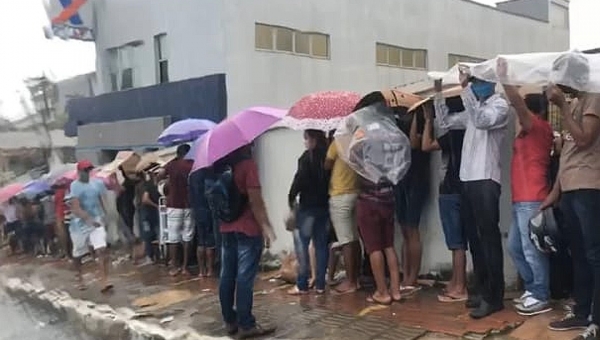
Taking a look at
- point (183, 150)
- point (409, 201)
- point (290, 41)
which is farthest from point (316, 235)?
point (290, 41)

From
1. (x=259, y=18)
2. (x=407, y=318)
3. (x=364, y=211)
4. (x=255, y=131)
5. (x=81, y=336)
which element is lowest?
(x=81, y=336)

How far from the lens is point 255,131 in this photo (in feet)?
20.1

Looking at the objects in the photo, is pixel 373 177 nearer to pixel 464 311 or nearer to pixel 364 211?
pixel 364 211

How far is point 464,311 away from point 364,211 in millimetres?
1281

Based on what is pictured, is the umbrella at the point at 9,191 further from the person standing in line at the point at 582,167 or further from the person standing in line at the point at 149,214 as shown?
the person standing in line at the point at 582,167

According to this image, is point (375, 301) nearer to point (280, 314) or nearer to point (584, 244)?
point (280, 314)

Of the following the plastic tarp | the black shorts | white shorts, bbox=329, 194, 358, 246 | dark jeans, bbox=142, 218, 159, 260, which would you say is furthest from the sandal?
the plastic tarp

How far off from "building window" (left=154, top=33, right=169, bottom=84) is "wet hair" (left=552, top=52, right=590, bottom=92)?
49.6 ft

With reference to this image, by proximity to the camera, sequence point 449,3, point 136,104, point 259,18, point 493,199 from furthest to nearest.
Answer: point 449,3 < point 136,104 < point 259,18 < point 493,199

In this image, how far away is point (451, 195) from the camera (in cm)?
619

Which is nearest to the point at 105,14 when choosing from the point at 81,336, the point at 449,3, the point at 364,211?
the point at 449,3

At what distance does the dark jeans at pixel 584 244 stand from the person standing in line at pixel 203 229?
465 cm

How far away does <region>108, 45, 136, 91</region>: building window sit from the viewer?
2044 centimetres

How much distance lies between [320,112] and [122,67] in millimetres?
15490
